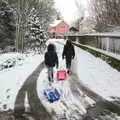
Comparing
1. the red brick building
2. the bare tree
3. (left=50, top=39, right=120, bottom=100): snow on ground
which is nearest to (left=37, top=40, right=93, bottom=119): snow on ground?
(left=50, top=39, right=120, bottom=100): snow on ground

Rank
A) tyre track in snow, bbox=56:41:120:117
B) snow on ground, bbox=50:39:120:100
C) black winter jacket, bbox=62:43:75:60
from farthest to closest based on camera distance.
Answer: black winter jacket, bbox=62:43:75:60
snow on ground, bbox=50:39:120:100
tyre track in snow, bbox=56:41:120:117

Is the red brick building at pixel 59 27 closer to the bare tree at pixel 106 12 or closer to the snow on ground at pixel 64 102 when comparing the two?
the bare tree at pixel 106 12

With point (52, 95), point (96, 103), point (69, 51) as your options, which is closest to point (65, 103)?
point (52, 95)

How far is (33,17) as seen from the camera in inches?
1328

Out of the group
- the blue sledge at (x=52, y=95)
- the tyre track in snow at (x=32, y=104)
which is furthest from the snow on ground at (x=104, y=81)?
the tyre track in snow at (x=32, y=104)

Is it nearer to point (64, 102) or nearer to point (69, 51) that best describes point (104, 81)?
point (69, 51)

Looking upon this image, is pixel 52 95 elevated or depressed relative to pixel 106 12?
depressed

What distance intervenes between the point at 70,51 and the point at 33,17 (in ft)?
67.0

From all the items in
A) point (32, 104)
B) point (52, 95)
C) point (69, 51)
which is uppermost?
point (69, 51)

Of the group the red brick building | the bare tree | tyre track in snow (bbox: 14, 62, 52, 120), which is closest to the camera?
tyre track in snow (bbox: 14, 62, 52, 120)

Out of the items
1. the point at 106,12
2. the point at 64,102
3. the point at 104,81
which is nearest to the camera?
the point at 64,102

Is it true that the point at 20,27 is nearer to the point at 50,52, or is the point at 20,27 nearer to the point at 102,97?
the point at 50,52

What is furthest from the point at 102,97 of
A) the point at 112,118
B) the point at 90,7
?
the point at 90,7

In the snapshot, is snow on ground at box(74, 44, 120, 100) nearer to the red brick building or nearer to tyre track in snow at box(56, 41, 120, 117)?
tyre track in snow at box(56, 41, 120, 117)
